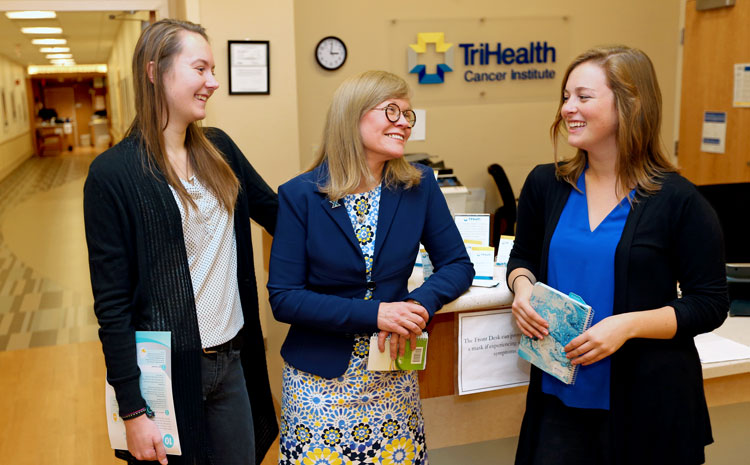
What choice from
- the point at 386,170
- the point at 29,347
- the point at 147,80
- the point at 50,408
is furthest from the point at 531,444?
the point at 29,347

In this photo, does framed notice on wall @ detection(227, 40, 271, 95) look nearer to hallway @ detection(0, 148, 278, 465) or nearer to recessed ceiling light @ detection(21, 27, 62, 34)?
hallway @ detection(0, 148, 278, 465)

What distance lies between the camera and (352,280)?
1680 millimetres

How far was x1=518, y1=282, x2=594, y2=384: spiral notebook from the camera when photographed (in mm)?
1567

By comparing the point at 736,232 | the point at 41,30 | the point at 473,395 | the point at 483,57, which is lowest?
the point at 473,395

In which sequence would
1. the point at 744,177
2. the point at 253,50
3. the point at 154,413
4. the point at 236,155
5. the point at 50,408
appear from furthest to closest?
the point at 744,177, the point at 253,50, the point at 50,408, the point at 236,155, the point at 154,413

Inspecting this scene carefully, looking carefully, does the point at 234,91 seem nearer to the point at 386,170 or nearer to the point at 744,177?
the point at 386,170

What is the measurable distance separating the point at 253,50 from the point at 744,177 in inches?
157

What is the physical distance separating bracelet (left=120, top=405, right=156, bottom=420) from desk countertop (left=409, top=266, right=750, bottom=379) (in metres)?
0.77

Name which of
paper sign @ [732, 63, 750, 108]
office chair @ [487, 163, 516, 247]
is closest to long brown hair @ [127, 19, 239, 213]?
office chair @ [487, 163, 516, 247]

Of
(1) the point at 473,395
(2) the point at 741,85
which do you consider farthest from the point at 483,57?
(1) the point at 473,395

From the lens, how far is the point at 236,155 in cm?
188

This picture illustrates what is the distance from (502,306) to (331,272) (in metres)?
0.56

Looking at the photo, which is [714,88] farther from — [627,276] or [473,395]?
[627,276]

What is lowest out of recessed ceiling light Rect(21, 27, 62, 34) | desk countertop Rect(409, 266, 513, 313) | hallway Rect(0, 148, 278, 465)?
hallway Rect(0, 148, 278, 465)
